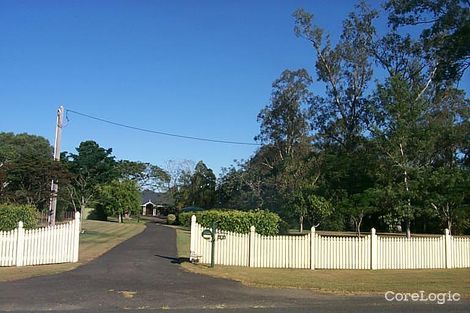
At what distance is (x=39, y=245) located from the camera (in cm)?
1692

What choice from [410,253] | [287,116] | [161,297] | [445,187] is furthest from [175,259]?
[287,116]

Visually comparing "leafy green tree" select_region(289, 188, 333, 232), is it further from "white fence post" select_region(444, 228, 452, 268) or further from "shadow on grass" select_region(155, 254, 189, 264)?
"shadow on grass" select_region(155, 254, 189, 264)

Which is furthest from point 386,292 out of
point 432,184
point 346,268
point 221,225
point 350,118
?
point 350,118

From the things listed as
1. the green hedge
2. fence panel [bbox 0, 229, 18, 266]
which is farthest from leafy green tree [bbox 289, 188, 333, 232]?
fence panel [bbox 0, 229, 18, 266]

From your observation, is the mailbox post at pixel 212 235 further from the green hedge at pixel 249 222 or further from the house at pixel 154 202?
the house at pixel 154 202

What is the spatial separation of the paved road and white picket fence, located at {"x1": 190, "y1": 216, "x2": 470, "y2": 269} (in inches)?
116

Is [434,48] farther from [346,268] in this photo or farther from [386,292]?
[386,292]

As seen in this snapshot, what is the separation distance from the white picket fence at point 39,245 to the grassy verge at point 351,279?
4.00 meters

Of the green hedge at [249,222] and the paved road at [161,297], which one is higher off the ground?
the green hedge at [249,222]

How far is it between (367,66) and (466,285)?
102ft

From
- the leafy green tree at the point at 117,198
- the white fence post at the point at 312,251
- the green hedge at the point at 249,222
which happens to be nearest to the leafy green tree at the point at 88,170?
the leafy green tree at the point at 117,198

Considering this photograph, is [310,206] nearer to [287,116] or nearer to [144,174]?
[287,116]

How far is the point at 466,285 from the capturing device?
13609 millimetres

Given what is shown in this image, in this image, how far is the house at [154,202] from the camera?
101 meters
